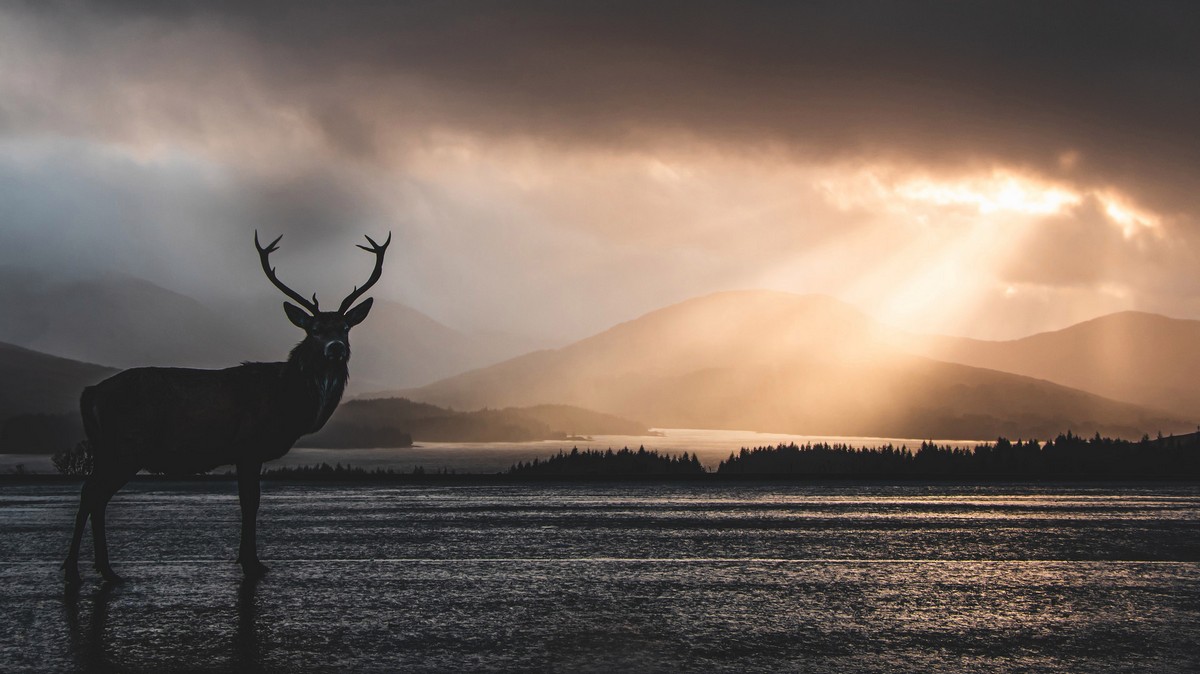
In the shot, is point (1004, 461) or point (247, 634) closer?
point (247, 634)

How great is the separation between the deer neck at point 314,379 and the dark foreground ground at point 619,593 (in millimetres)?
1625

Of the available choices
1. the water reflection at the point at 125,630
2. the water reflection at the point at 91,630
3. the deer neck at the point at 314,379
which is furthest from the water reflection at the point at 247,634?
the deer neck at the point at 314,379

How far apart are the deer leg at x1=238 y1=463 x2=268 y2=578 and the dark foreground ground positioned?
0.57ft

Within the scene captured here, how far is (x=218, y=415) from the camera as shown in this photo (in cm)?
995

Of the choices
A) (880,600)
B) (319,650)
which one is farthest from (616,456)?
(319,650)

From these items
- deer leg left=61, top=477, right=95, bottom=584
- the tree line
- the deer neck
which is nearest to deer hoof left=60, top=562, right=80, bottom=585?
deer leg left=61, top=477, right=95, bottom=584

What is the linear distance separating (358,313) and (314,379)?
3.03 ft

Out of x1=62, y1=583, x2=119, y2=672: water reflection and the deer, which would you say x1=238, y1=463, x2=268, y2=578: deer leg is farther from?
x1=62, y1=583, x2=119, y2=672: water reflection

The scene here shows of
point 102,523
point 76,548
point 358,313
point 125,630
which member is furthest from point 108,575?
point 358,313

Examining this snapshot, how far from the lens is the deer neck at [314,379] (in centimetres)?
1030

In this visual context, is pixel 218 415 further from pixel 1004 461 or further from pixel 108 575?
pixel 1004 461

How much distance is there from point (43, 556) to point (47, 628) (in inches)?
175

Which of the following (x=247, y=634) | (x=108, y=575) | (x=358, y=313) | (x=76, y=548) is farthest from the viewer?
(x=358, y=313)

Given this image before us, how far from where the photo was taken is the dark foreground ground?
241 inches
